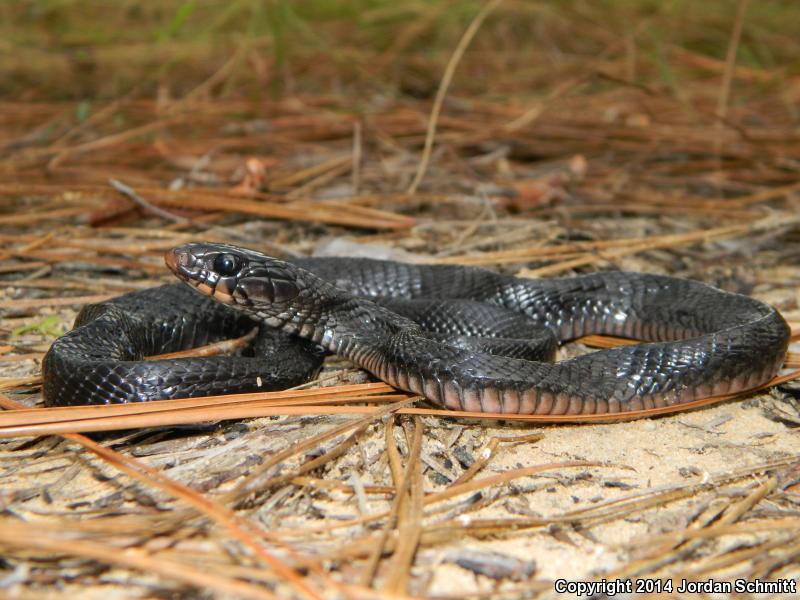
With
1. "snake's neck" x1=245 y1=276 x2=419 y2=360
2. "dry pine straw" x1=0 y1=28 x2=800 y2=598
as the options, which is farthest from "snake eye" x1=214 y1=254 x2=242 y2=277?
"dry pine straw" x1=0 y1=28 x2=800 y2=598

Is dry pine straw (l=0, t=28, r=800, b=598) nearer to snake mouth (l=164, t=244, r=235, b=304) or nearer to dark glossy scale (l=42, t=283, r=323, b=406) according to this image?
dark glossy scale (l=42, t=283, r=323, b=406)

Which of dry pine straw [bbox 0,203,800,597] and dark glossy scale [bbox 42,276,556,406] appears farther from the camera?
dark glossy scale [bbox 42,276,556,406]

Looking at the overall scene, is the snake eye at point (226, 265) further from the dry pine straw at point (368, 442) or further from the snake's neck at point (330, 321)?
the dry pine straw at point (368, 442)

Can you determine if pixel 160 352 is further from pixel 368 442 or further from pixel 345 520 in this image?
pixel 345 520

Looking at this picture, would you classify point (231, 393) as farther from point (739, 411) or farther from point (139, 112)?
point (139, 112)

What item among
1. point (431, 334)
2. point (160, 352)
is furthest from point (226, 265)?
point (431, 334)

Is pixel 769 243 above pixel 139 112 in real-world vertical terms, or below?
below

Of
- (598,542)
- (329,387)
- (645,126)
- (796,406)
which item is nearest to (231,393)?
(329,387)

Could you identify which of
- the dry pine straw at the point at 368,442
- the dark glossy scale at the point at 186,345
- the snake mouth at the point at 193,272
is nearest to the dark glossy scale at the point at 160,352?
the dark glossy scale at the point at 186,345
